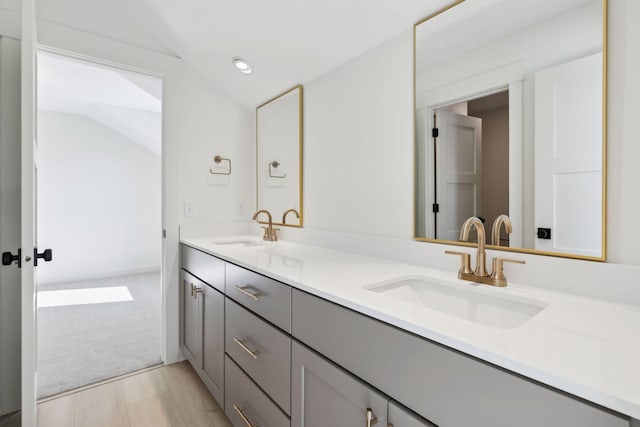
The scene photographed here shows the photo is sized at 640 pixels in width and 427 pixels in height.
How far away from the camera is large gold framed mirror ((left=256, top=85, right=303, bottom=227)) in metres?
2.17

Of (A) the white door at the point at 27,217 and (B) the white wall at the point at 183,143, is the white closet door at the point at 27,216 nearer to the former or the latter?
(A) the white door at the point at 27,217

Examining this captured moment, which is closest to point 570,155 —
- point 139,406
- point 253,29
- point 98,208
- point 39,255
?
point 253,29

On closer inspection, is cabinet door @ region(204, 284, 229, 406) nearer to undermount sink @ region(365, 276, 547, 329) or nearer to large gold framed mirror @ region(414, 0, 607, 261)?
undermount sink @ region(365, 276, 547, 329)

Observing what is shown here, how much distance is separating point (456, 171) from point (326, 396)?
0.93 metres

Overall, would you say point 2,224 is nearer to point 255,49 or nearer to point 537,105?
point 255,49

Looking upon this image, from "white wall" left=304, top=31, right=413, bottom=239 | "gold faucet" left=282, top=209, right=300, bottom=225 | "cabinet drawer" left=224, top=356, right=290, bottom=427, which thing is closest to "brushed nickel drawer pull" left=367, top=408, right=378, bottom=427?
"cabinet drawer" left=224, top=356, right=290, bottom=427

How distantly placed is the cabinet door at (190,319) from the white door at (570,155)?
1.76 metres

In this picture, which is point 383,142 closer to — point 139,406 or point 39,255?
point 39,255

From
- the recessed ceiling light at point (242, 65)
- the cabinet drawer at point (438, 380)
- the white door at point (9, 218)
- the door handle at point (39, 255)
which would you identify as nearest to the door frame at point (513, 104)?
the cabinet drawer at point (438, 380)

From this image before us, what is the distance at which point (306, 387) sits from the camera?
3.37 ft

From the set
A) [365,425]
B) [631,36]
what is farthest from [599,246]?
[365,425]

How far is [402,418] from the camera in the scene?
72cm

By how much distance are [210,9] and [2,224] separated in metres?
1.58

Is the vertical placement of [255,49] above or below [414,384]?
above
